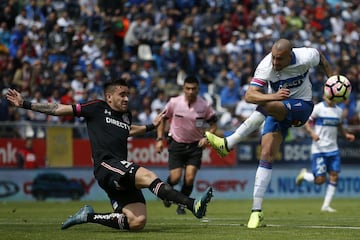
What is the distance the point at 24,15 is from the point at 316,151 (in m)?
13.6

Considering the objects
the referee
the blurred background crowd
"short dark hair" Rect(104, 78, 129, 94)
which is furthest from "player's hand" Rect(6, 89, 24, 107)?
the blurred background crowd

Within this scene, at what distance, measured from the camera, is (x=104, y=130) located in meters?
13.7

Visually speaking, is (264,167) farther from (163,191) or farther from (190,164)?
(190,164)

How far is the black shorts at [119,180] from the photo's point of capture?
518 inches

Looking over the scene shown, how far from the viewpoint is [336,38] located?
37.7 meters

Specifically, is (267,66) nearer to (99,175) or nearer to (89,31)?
(99,175)

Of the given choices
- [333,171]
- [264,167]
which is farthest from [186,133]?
[264,167]

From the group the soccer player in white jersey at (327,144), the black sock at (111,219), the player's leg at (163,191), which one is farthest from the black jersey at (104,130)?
the soccer player in white jersey at (327,144)

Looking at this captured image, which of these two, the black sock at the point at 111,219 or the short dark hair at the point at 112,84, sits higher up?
the short dark hair at the point at 112,84

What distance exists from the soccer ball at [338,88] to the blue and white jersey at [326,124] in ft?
23.6

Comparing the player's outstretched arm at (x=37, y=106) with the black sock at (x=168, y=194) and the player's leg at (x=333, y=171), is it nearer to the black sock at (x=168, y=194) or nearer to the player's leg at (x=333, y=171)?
the black sock at (x=168, y=194)

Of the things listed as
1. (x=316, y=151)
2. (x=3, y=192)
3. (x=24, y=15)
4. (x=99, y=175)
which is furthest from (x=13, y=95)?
(x=24, y=15)

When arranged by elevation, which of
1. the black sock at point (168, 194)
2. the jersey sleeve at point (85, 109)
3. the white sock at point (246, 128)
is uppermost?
the jersey sleeve at point (85, 109)

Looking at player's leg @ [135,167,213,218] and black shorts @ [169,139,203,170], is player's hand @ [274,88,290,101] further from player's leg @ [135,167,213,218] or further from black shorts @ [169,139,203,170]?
black shorts @ [169,139,203,170]
